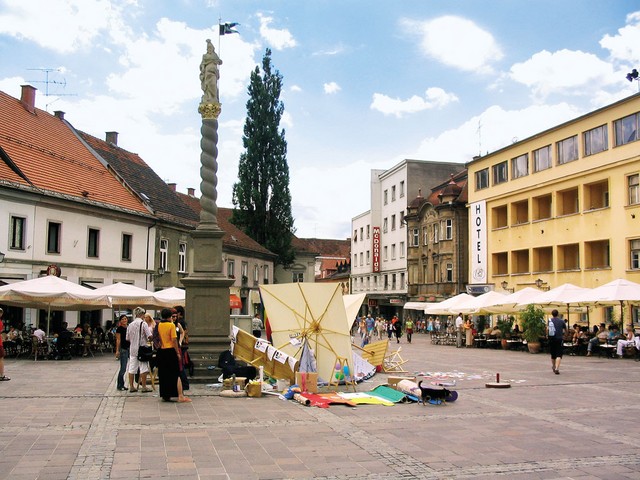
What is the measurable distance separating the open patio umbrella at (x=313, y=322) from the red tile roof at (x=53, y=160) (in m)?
17.2

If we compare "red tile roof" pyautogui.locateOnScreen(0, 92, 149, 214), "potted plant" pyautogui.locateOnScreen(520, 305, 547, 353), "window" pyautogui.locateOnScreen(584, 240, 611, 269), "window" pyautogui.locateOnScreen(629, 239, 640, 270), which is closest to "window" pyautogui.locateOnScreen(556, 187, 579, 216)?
"window" pyautogui.locateOnScreen(584, 240, 611, 269)

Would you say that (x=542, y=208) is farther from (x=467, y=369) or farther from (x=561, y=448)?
(x=561, y=448)

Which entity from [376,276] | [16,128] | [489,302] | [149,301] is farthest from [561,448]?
[376,276]

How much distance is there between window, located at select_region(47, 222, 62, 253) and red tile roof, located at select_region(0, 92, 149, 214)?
1.49m

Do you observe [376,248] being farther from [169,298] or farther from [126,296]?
[126,296]

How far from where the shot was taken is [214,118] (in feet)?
53.6

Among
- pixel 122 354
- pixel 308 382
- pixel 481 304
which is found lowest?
pixel 308 382

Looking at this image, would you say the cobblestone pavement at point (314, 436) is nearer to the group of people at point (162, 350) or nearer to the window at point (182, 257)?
the group of people at point (162, 350)

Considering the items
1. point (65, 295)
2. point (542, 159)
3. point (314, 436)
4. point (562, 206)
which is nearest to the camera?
point (314, 436)

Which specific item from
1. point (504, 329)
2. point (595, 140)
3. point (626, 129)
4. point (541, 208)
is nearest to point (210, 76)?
point (504, 329)

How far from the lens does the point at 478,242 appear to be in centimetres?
4797

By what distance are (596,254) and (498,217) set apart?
10254 millimetres

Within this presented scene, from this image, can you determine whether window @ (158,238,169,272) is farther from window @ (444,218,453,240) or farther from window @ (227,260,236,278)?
window @ (444,218,453,240)

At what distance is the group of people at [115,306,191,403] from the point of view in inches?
488
